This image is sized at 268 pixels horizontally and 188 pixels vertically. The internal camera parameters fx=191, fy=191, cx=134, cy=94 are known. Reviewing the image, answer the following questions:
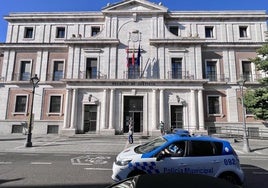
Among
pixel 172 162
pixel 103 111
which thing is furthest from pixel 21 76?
pixel 172 162

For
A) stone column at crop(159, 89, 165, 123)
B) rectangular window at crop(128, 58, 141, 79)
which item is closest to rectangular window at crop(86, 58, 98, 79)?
rectangular window at crop(128, 58, 141, 79)

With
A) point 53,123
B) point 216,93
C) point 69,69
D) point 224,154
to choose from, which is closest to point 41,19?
point 69,69

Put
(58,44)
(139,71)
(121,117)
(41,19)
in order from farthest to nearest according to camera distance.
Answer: (41,19)
(58,44)
(139,71)
(121,117)

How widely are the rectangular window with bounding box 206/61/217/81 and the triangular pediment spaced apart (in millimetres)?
9486

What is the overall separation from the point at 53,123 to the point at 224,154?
74.2ft

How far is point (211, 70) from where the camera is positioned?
25.6 metres

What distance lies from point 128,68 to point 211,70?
11.2 meters

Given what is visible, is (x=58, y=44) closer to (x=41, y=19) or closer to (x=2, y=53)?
(x=41, y=19)

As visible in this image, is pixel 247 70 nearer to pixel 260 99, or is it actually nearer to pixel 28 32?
pixel 260 99

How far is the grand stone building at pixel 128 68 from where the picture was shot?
74.2ft

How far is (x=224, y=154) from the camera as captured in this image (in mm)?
5809

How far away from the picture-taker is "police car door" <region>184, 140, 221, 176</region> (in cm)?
553

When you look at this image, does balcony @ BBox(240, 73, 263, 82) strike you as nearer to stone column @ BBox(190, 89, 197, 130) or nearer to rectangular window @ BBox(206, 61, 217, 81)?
rectangular window @ BBox(206, 61, 217, 81)

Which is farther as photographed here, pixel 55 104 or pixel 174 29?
pixel 174 29
